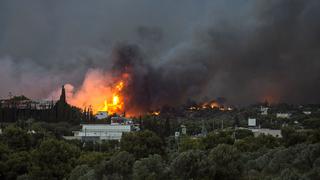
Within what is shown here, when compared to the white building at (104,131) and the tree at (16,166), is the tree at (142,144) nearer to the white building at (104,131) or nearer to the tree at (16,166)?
the tree at (16,166)

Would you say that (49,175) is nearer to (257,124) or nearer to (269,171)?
(269,171)

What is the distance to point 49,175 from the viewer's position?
21.1m

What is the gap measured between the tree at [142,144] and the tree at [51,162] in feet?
8.68

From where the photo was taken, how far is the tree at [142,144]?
22859 mm

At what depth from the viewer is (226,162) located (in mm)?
16094

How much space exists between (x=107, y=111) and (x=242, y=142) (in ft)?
125

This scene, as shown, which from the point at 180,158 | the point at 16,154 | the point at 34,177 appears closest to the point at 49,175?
the point at 34,177

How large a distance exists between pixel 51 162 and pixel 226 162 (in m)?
9.05

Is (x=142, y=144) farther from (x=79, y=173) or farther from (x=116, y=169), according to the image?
(x=116, y=169)

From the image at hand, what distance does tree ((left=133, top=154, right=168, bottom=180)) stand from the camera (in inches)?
633

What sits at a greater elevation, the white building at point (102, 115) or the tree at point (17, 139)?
the white building at point (102, 115)

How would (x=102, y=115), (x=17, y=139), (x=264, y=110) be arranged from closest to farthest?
1. (x=17, y=139)
2. (x=102, y=115)
3. (x=264, y=110)

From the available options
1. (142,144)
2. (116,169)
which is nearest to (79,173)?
(116,169)

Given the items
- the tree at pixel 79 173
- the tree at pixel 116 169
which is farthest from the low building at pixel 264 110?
the tree at pixel 116 169
